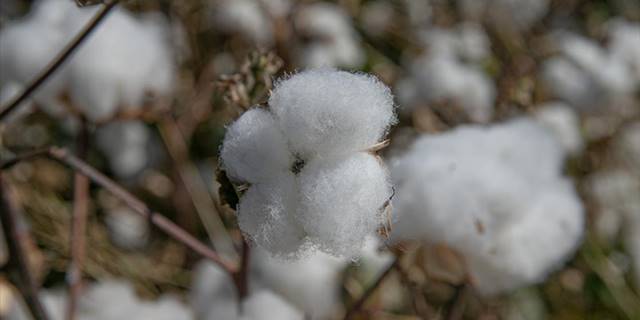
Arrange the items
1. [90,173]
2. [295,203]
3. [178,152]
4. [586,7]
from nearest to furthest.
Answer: [295,203]
[90,173]
[178,152]
[586,7]

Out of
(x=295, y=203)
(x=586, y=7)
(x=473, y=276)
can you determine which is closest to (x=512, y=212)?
(x=473, y=276)

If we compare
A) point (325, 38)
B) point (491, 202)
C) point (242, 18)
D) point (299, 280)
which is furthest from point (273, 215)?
point (325, 38)

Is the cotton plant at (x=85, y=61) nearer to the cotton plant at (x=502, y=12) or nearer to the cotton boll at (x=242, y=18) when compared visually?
the cotton boll at (x=242, y=18)

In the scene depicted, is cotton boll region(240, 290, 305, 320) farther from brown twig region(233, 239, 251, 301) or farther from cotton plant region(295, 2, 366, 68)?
cotton plant region(295, 2, 366, 68)

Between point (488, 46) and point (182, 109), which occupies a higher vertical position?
point (182, 109)

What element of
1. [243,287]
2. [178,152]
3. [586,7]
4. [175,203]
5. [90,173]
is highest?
[90,173]

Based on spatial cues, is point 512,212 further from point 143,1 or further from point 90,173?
point 143,1

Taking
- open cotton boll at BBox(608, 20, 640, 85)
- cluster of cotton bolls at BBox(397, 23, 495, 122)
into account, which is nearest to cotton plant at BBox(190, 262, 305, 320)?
cluster of cotton bolls at BBox(397, 23, 495, 122)
